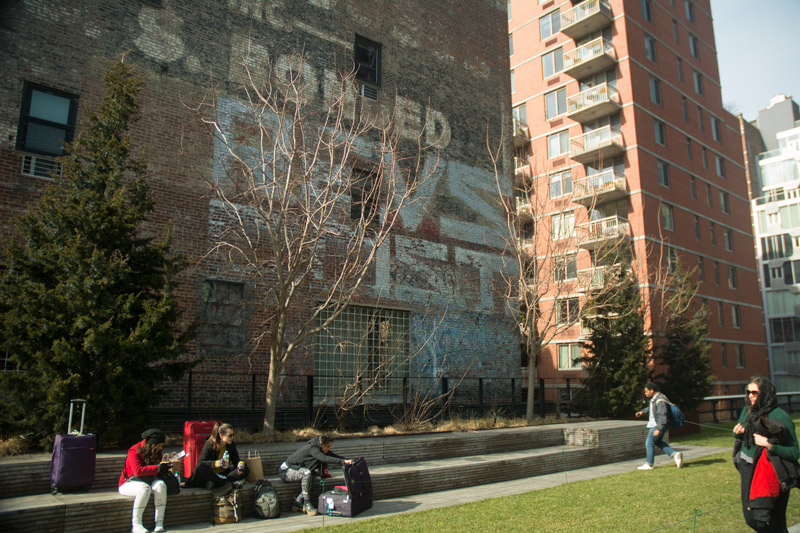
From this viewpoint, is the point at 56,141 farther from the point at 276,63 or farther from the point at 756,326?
the point at 756,326

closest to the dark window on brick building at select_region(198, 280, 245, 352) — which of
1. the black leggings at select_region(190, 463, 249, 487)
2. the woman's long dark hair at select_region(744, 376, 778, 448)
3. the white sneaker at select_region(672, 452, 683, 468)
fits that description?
the black leggings at select_region(190, 463, 249, 487)

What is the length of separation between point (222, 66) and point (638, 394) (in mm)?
15192

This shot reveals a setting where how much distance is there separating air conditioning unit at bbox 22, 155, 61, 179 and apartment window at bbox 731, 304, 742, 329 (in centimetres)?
3804

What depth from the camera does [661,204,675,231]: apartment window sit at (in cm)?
3334

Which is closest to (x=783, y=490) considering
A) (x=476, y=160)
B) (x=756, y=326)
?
(x=476, y=160)

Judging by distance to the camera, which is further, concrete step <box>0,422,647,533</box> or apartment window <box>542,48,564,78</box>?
apartment window <box>542,48,564,78</box>

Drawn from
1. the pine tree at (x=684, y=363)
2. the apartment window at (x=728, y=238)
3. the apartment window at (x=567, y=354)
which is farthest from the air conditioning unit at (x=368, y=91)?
the apartment window at (x=728, y=238)

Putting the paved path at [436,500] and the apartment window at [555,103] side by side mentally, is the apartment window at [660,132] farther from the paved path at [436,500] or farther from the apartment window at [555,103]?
the paved path at [436,500]

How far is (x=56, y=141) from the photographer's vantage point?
460 inches

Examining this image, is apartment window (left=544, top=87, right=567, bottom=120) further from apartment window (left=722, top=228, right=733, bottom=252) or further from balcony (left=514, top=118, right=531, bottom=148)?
apartment window (left=722, top=228, right=733, bottom=252)

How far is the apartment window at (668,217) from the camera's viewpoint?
1313 inches

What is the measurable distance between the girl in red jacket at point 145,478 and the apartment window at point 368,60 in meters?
12.2

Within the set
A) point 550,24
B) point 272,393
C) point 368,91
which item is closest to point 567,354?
point 550,24

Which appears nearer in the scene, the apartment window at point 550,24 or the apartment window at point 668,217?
the apartment window at point 668,217
